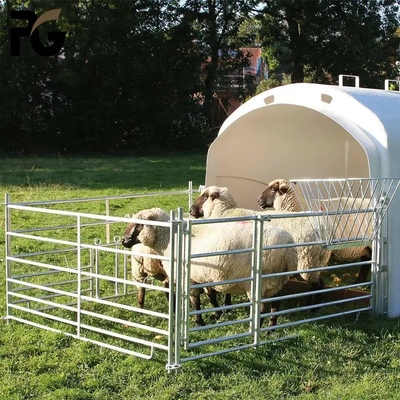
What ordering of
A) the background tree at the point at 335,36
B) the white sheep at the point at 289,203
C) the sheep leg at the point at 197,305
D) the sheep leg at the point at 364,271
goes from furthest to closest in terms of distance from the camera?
the background tree at the point at 335,36 < the sheep leg at the point at 364,271 < the white sheep at the point at 289,203 < the sheep leg at the point at 197,305

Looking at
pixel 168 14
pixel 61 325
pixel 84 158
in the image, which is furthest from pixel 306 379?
pixel 168 14

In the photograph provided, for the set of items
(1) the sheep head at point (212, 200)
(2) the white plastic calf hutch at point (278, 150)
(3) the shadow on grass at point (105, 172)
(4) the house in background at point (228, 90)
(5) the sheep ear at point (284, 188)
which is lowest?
(3) the shadow on grass at point (105, 172)

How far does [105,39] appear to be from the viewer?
30172mm

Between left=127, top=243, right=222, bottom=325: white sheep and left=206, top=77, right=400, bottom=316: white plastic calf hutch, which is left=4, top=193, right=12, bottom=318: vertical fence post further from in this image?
left=206, top=77, right=400, bottom=316: white plastic calf hutch

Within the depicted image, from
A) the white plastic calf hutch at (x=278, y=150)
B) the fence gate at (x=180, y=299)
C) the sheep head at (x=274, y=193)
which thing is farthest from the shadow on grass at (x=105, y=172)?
the sheep head at (x=274, y=193)

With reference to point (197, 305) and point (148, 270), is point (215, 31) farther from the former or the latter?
point (197, 305)

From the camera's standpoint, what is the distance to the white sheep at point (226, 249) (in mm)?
6543

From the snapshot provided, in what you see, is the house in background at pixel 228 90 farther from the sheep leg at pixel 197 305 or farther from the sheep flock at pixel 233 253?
the sheep leg at pixel 197 305

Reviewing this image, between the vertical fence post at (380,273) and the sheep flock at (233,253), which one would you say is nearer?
the sheep flock at (233,253)

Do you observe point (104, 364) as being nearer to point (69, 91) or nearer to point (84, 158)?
point (84, 158)

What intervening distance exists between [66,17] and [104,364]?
83.4 ft

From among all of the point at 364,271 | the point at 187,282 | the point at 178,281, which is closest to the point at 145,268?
the point at 187,282

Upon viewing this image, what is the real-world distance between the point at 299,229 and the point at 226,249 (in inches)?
56.8

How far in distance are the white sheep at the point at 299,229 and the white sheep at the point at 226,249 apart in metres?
0.58
